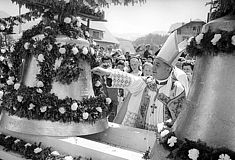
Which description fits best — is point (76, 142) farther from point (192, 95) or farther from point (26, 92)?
point (192, 95)

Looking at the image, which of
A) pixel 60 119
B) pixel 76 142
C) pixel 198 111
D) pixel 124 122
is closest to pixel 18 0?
pixel 60 119

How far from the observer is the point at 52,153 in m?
3.43

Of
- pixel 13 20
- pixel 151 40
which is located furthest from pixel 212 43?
pixel 151 40

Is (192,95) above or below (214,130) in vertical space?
above

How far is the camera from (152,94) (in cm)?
470

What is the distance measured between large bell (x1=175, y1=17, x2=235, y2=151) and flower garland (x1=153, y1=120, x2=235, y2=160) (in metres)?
0.06

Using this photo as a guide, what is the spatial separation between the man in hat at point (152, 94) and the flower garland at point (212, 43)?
1.73 metres

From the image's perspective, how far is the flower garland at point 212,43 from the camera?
182 cm

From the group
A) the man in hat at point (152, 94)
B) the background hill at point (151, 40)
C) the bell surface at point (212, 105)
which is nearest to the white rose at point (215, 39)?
the bell surface at point (212, 105)

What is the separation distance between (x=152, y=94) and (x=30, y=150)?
202 centimetres

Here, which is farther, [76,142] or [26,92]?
[26,92]

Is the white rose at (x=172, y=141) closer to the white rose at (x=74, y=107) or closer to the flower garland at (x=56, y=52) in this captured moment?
the white rose at (x=74, y=107)

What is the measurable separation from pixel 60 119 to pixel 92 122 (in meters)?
0.41

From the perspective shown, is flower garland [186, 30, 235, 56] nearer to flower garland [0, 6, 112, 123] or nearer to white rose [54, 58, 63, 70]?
flower garland [0, 6, 112, 123]
